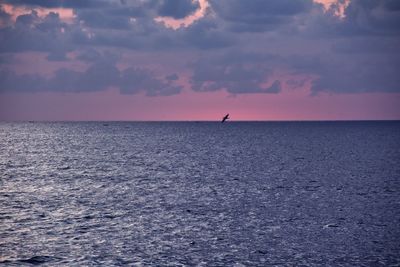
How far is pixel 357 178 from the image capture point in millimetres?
74688

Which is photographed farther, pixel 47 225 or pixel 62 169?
pixel 62 169

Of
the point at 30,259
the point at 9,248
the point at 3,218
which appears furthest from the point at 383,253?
the point at 3,218

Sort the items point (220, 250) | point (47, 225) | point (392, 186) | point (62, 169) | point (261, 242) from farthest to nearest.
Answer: point (62, 169)
point (392, 186)
point (47, 225)
point (261, 242)
point (220, 250)

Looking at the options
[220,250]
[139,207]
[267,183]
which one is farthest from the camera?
[267,183]

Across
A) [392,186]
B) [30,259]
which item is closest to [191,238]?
[30,259]

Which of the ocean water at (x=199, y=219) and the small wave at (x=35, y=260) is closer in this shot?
the small wave at (x=35, y=260)

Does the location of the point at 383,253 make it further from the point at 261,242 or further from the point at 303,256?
the point at 261,242

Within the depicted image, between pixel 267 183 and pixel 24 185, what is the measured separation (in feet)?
113

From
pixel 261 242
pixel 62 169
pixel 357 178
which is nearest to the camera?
pixel 261 242

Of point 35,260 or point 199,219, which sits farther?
point 199,219

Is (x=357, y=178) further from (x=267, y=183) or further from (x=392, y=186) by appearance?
(x=267, y=183)

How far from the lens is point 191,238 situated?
36156mm

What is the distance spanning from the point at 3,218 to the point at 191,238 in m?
18.2

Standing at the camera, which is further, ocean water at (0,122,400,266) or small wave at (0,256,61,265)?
ocean water at (0,122,400,266)
